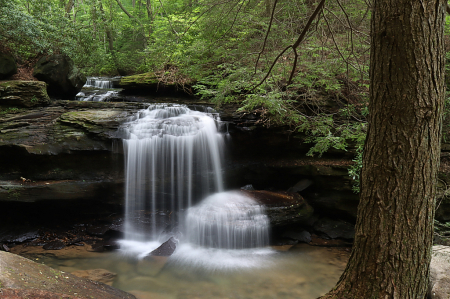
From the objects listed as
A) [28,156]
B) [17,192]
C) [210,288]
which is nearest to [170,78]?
[28,156]

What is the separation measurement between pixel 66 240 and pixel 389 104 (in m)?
8.10

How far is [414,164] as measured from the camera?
2227 millimetres

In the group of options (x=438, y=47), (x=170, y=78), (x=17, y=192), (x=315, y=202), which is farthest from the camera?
(x=170, y=78)

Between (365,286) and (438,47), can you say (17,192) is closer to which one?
(365,286)

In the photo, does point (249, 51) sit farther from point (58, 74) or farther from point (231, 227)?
point (58, 74)

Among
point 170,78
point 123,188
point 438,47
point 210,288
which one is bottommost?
point 210,288

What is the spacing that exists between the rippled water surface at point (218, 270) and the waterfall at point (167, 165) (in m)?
1.18

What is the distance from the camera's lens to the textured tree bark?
2.17 meters

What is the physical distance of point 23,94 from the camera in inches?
339

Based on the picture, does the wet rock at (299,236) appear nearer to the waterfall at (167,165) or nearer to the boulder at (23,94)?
the waterfall at (167,165)

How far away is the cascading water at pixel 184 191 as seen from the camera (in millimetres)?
7412

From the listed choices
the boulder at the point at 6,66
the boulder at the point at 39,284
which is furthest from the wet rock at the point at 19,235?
the boulder at the point at 6,66

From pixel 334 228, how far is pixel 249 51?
18.2 ft

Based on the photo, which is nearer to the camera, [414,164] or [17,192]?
[414,164]
